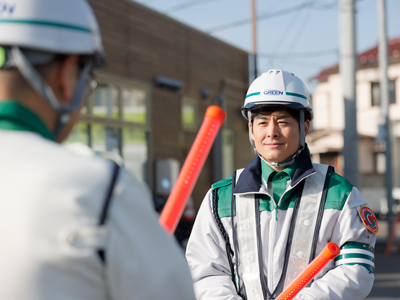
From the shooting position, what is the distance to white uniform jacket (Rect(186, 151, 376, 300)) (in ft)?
8.00

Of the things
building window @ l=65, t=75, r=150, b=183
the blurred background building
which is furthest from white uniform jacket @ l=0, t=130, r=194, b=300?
building window @ l=65, t=75, r=150, b=183

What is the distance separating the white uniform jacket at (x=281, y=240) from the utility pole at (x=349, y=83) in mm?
6947

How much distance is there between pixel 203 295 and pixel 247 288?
0.69 feet

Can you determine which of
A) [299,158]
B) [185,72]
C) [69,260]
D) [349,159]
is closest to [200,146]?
[69,260]

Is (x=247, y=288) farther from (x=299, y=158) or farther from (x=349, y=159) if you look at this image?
(x=349, y=159)

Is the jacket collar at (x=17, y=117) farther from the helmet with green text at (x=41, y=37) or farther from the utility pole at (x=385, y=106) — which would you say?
the utility pole at (x=385, y=106)

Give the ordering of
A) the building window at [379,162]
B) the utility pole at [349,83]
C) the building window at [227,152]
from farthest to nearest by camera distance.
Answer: the building window at [379,162] → the building window at [227,152] → the utility pole at [349,83]

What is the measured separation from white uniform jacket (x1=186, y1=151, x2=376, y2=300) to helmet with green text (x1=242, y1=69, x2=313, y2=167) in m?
0.23

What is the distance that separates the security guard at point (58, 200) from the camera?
99 centimetres

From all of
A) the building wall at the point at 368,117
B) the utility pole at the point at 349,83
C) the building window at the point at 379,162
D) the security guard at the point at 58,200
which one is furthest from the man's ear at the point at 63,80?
the building window at the point at 379,162

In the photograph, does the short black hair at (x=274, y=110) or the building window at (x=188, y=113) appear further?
the building window at (x=188, y=113)

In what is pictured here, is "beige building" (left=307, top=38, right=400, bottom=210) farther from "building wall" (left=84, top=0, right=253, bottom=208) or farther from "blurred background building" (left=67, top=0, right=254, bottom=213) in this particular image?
"blurred background building" (left=67, top=0, right=254, bottom=213)

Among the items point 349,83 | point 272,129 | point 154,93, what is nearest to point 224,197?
point 272,129

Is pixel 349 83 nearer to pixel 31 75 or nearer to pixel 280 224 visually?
pixel 280 224
